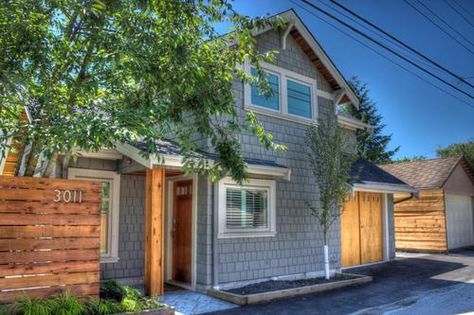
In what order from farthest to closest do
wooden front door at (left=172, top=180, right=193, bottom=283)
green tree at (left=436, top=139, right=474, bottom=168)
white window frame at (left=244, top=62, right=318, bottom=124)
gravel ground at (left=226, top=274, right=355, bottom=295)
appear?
1. green tree at (left=436, top=139, right=474, bottom=168)
2. white window frame at (left=244, top=62, right=318, bottom=124)
3. wooden front door at (left=172, top=180, right=193, bottom=283)
4. gravel ground at (left=226, top=274, right=355, bottom=295)

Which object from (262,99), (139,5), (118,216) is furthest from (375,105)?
(139,5)

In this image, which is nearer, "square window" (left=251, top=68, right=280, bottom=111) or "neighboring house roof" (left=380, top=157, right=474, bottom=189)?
"square window" (left=251, top=68, right=280, bottom=111)

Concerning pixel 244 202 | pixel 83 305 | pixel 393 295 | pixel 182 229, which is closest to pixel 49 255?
pixel 83 305

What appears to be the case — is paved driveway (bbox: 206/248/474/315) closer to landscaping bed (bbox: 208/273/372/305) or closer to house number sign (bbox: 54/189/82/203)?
landscaping bed (bbox: 208/273/372/305)

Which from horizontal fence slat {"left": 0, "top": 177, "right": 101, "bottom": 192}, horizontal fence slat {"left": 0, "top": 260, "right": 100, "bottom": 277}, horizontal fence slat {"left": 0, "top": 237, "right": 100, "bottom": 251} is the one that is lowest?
horizontal fence slat {"left": 0, "top": 260, "right": 100, "bottom": 277}

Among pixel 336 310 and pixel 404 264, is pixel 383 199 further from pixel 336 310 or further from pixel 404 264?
pixel 336 310

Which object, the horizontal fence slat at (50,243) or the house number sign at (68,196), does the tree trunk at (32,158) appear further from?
the horizontal fence slat at (50,243)

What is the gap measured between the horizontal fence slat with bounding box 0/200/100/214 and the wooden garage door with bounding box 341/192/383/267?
8.52 meters

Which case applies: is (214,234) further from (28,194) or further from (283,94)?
(283,94)

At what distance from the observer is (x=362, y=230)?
14.3 metres

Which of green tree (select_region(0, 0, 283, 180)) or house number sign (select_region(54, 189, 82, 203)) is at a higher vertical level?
green tree (select_region(0, 0, 283, 180))

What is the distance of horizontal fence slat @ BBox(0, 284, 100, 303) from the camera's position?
6.08 meters

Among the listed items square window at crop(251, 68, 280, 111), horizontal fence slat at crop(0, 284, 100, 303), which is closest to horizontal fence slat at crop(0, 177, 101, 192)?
horizontal fence slat at crop(0, 284, 100, 303)

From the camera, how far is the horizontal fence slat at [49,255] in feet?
20.3
